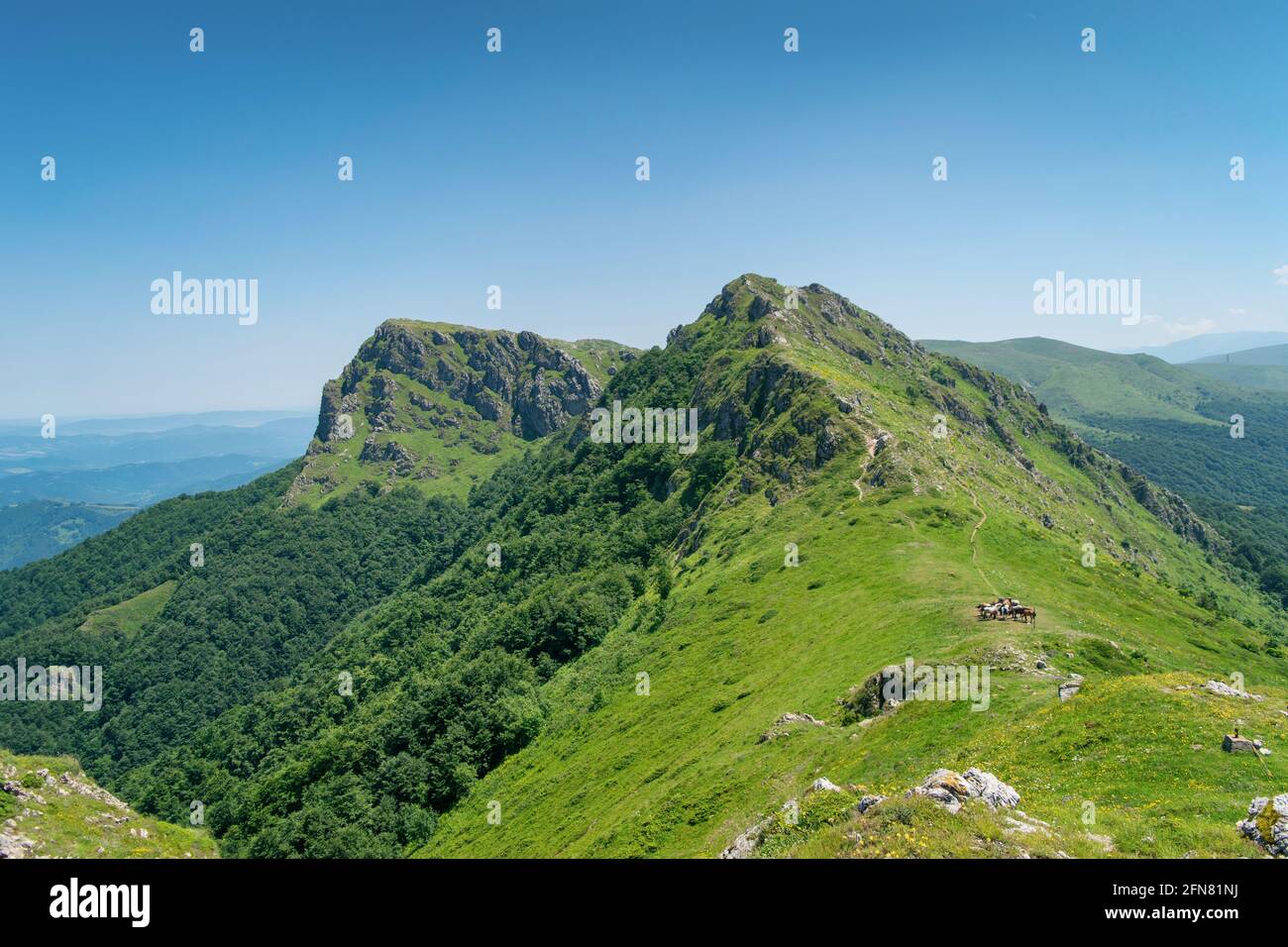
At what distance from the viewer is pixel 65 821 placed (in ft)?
181

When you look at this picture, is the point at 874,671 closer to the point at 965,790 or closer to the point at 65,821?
the point at 965,790

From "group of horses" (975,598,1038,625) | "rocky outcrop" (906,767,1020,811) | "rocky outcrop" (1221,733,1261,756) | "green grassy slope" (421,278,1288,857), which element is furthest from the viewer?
"group of horses" (975,598,1038,625)

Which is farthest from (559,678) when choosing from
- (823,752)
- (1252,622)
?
(1252,622)

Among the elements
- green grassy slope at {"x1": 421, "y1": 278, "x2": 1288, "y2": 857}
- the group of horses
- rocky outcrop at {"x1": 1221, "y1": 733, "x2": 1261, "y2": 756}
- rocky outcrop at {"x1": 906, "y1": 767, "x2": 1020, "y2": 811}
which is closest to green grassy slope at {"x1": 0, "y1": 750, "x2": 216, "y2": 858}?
green grassy slope at {"x1": 421, "y1": 278, "x2": 1288, "y2": 857}

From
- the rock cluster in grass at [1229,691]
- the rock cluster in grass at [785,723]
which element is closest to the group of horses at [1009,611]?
the rock cluster in grass at [1229,691]

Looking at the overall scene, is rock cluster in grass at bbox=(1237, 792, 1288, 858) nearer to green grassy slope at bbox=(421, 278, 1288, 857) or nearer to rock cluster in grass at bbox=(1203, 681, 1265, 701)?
green grassy slope at bbox=(421, 278, 1288, 857)

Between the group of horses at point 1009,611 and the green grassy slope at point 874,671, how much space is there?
1206mm

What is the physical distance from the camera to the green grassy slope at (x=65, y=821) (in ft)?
167

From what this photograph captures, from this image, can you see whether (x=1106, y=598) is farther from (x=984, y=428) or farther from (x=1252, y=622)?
(x=984, y=428)

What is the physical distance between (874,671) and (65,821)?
67.1 m

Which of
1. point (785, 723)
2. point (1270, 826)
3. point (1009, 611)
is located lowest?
point (785, 723)

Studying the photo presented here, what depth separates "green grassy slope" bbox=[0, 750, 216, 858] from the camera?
5097 centimetres

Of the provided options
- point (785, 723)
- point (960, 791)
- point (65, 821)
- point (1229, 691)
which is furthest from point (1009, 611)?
point (65, 821)

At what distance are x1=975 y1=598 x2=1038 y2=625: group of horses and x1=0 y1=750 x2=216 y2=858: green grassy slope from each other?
6965 cm
